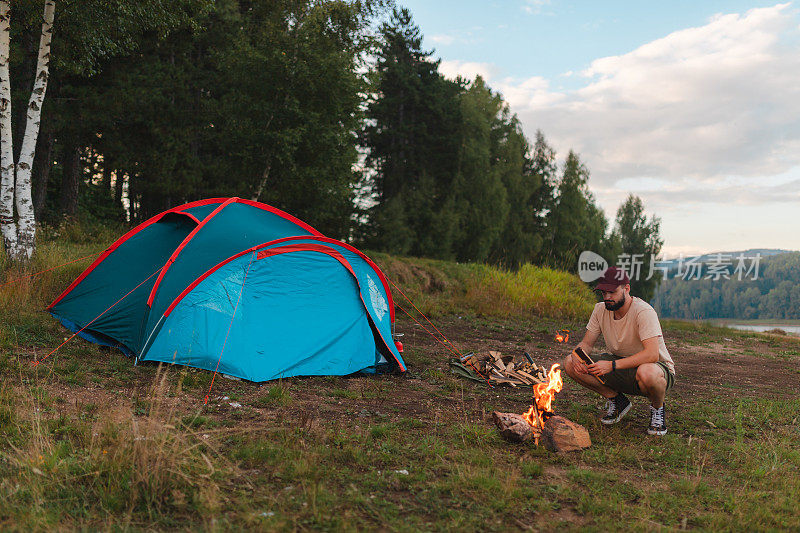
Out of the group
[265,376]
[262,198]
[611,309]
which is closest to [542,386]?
[611,309]

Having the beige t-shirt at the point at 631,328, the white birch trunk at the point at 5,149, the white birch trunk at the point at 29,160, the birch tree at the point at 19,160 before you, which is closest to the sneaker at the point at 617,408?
the beige t-shirt at the point at 631,328

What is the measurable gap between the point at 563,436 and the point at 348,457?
1.76 metres

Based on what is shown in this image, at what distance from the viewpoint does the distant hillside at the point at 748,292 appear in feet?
213

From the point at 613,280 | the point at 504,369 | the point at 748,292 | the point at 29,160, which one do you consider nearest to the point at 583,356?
the point at 613,280

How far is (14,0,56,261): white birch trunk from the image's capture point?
32.8 ft

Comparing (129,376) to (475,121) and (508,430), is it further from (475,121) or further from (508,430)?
(475,121)

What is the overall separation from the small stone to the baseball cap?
1.27m

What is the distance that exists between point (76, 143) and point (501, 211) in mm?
23906

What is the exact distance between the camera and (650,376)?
534 centimetres

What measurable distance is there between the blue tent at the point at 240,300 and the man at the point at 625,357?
8.90 feet

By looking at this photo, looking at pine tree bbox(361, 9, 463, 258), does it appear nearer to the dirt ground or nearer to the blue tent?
the dirt ground

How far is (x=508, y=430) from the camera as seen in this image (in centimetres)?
500

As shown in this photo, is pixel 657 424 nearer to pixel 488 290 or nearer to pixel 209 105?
pixel 488 290

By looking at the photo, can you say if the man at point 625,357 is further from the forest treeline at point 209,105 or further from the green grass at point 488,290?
the forest treeline at point 209,105
